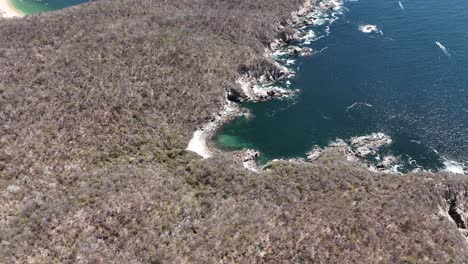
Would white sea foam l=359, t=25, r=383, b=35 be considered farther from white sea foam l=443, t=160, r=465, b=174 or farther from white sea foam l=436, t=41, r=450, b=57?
white sea foam l=443, t=160, r=465, b=174

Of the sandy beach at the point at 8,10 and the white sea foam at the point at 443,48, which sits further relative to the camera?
the sandy beach at the point at 8,10

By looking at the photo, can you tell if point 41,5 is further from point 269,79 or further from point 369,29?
point 369,29

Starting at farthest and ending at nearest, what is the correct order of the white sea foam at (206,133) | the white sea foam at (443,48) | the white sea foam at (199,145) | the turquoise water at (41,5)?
the turquoise water at (41,5) < the white sea foam at (443,48) < the white sea foam at (206,133) < the white sea foam at (199,145)

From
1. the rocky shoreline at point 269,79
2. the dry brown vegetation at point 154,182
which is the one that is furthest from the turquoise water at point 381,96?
the dry brown vegetation at point 154,182

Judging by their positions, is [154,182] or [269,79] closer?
[154,182]

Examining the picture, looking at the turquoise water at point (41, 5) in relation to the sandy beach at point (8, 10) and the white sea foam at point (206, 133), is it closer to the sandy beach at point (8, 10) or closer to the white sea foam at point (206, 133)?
the sandy beach at point (8, 10)

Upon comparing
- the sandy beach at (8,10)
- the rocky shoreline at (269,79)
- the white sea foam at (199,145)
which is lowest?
the white sea foam at (199,145)

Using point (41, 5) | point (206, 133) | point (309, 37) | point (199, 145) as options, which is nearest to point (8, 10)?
point (41, 5)
